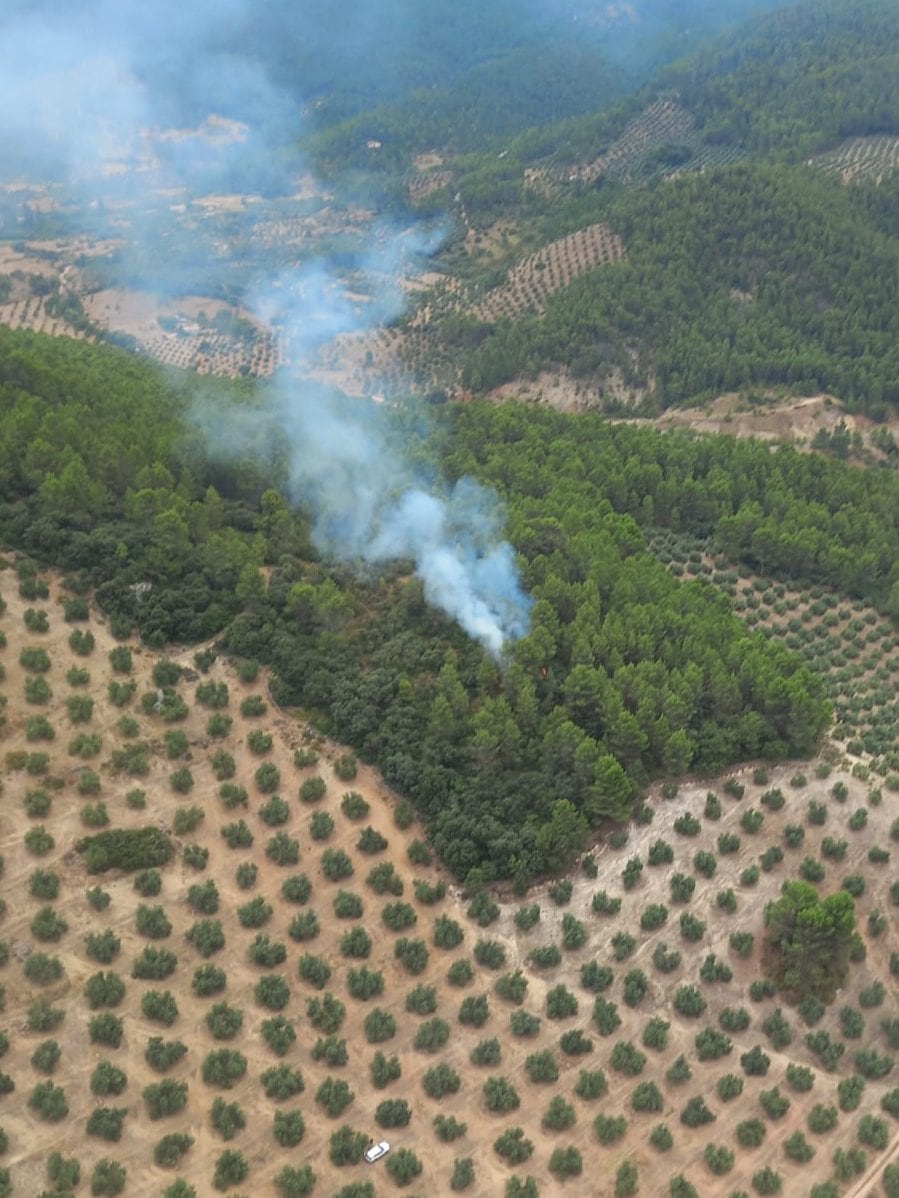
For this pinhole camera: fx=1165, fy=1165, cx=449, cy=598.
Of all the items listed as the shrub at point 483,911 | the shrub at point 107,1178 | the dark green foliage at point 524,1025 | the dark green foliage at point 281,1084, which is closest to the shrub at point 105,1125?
the shrub at point 107,1178

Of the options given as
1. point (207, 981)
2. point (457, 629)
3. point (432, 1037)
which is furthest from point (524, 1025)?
point (457, 629)

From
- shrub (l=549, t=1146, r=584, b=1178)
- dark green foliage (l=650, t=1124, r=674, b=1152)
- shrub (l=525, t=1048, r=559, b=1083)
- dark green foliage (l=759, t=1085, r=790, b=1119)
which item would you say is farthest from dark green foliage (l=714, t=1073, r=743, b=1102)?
shrub (l=549, t=1146, r=584, b=1178)

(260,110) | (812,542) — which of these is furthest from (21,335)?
(260,110)

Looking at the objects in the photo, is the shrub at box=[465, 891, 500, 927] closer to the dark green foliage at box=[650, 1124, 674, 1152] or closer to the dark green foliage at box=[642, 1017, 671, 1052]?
the dark green foliage at box=[642, 1017, 671, 1052]

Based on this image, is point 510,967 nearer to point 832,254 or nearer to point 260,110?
point 832,254

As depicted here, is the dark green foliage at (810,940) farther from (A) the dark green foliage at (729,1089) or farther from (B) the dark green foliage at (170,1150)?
(B) the dark green foliage at (170,1150)

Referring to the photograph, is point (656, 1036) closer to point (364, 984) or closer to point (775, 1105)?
point (775, 1105)
